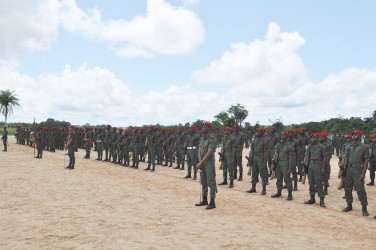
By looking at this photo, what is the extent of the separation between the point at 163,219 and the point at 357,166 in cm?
541

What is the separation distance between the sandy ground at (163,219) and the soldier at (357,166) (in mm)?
554

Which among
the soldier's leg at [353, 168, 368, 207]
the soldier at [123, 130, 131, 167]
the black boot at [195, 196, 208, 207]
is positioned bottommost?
Result: the black boot at [195, 196, 208, 207]

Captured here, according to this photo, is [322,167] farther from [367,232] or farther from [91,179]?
[91,179]

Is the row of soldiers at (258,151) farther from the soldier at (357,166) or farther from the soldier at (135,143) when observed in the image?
the soldier at (357,166)

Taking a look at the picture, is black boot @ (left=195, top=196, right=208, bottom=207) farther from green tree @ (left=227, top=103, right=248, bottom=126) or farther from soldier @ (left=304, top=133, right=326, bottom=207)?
green tree @ (left=227, top=103, right=248, bottom=126)

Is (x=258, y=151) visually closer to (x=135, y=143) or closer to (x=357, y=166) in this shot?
(x=357, y=166)

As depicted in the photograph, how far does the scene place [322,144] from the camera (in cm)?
1125

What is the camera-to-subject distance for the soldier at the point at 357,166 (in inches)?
386

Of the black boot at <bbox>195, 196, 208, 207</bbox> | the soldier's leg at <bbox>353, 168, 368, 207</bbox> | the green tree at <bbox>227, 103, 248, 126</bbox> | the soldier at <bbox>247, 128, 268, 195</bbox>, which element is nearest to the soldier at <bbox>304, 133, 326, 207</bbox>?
the soldier's leg at <bbox>353, 168, 368, 207</bbox>

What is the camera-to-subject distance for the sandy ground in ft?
22.7

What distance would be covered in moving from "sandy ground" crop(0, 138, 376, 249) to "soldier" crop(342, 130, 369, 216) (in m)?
0.55

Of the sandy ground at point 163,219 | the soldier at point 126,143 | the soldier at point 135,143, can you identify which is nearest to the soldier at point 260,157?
the sandy ground at point 163,219

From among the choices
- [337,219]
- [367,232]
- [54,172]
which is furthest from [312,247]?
[54,172]

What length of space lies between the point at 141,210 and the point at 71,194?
330 cm
